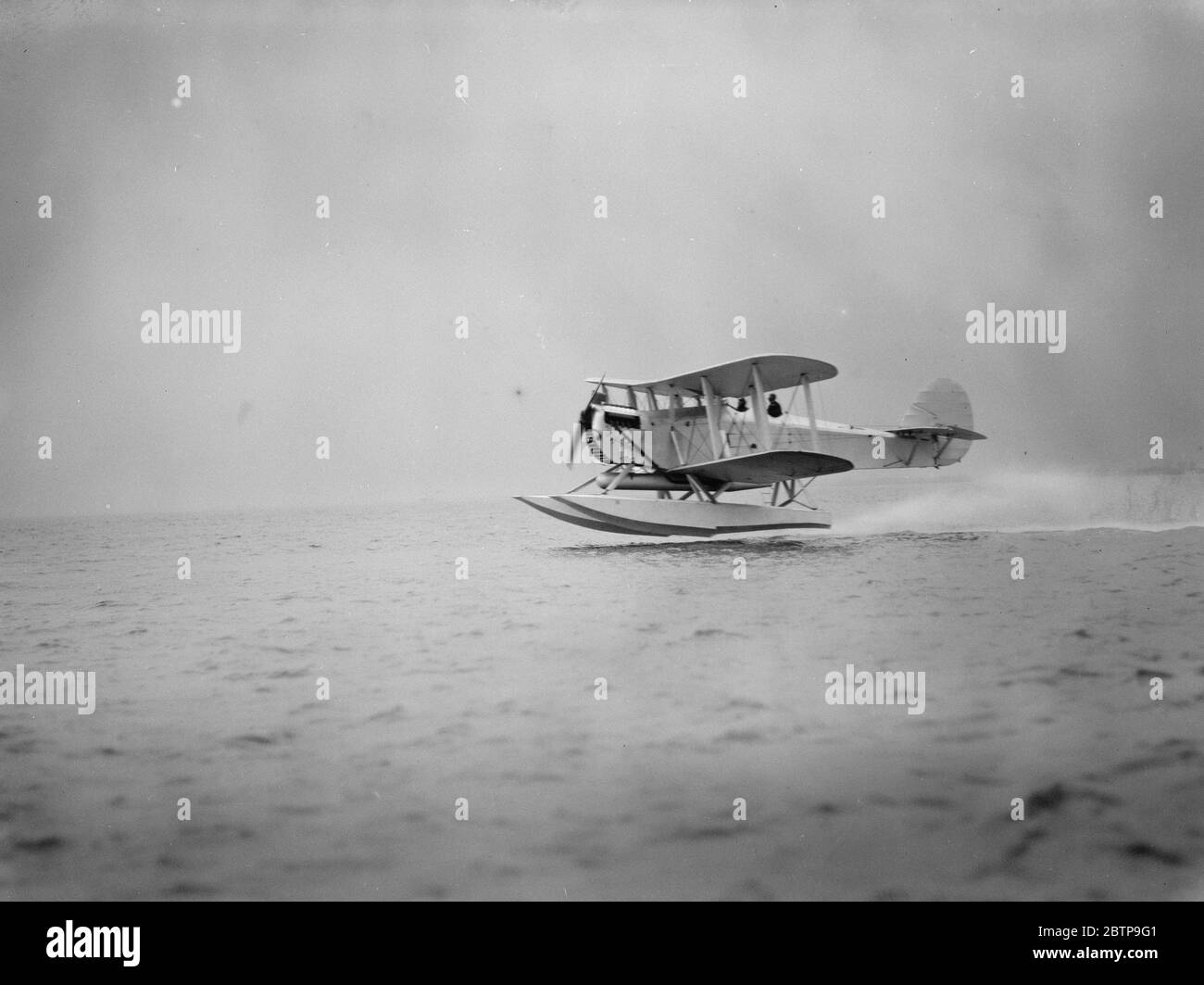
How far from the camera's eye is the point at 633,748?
3807 millimetres

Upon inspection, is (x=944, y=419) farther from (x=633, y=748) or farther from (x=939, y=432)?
(x=633, y=748)

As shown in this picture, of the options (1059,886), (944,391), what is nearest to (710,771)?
(1059,886)

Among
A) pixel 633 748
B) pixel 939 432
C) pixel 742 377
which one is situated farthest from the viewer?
pixel 939 432

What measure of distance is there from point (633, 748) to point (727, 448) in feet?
20.4

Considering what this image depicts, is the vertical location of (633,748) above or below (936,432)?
below

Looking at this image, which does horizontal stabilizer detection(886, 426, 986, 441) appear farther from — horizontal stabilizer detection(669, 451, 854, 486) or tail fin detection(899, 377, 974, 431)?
horizontal stabilizer detection(669, 451, 854, 486)

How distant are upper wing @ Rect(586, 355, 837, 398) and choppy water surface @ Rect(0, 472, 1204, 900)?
8.38 ft

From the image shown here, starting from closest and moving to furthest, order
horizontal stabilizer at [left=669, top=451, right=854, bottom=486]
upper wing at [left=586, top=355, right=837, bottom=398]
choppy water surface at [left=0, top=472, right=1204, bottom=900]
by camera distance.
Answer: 1. choppy water surface at [left=0, top=472, right=1204, bottom=900]
2. upper wing at [left=586, top=355, right=837, bottom=398]
3. horizontal stabilizer at [left=669, top=451, right=854, bottom=486]

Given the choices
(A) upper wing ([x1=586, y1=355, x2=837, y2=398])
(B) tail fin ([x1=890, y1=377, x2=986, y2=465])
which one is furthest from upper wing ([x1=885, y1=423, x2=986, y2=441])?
(A) upper wing ([x1=586, y1=355, x2=837, y2=398])

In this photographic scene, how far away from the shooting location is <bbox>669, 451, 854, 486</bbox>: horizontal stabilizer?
7977mm

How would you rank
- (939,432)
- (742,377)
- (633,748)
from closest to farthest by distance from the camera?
(633,748), (742,377), (939,432)

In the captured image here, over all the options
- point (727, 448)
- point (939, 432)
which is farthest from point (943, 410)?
point (727, 448)

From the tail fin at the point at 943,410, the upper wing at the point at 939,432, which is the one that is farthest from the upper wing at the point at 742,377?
the tail fin at the point at 943,410

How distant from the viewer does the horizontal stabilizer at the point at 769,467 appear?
7.98 m
